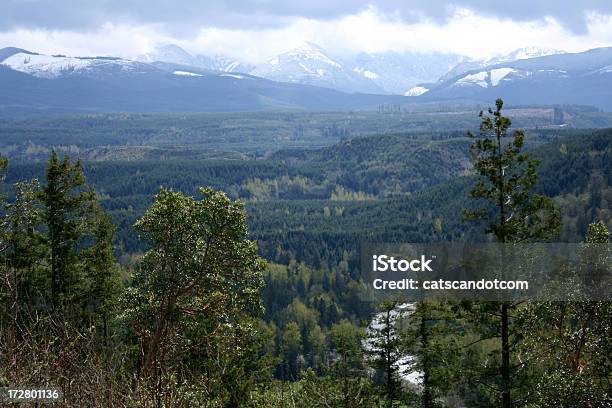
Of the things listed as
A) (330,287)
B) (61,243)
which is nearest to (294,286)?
(330,287)

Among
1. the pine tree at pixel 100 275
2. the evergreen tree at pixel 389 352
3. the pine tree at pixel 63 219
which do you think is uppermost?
the pine tree at pixel 63 219

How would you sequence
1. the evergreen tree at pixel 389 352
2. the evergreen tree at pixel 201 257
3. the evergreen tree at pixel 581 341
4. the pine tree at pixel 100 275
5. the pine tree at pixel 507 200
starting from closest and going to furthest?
the evergreen tree at pixel 581 341 < the evergreen tree at pixel 201 257 < the pine tree at pixel 507 200 < the evergreen tree at pixel 389 352 < the pine tree at pixel 100 275

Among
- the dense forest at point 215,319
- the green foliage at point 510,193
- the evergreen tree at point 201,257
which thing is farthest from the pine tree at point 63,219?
the green foliage at point 510,193

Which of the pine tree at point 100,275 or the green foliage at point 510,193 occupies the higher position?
the green foliage at point 510,193

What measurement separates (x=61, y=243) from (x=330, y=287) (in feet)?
364

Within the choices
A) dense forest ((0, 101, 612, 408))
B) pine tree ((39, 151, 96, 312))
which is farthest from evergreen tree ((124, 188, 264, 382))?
pine tree ((39, 151, 96, 312))

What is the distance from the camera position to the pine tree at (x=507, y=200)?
23.2 metres

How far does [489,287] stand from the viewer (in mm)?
23734

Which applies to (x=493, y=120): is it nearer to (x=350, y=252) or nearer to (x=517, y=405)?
(x=517, y=405)

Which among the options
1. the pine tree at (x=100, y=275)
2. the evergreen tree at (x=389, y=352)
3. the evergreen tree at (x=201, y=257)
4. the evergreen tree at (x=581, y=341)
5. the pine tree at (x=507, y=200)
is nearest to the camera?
the evergreen tree at (x=581, y=341)

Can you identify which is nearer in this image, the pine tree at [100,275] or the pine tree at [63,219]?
the pine tree at [63,219]

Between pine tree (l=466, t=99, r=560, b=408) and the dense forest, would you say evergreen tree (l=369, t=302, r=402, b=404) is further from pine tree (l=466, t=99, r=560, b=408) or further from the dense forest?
pine tree (l=466, t=99, r=560, b=408)

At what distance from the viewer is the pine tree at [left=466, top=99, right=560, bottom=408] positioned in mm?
23172

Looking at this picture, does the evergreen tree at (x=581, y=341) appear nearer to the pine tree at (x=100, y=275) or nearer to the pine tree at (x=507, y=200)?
the pine tree at (x=507, y=200)
